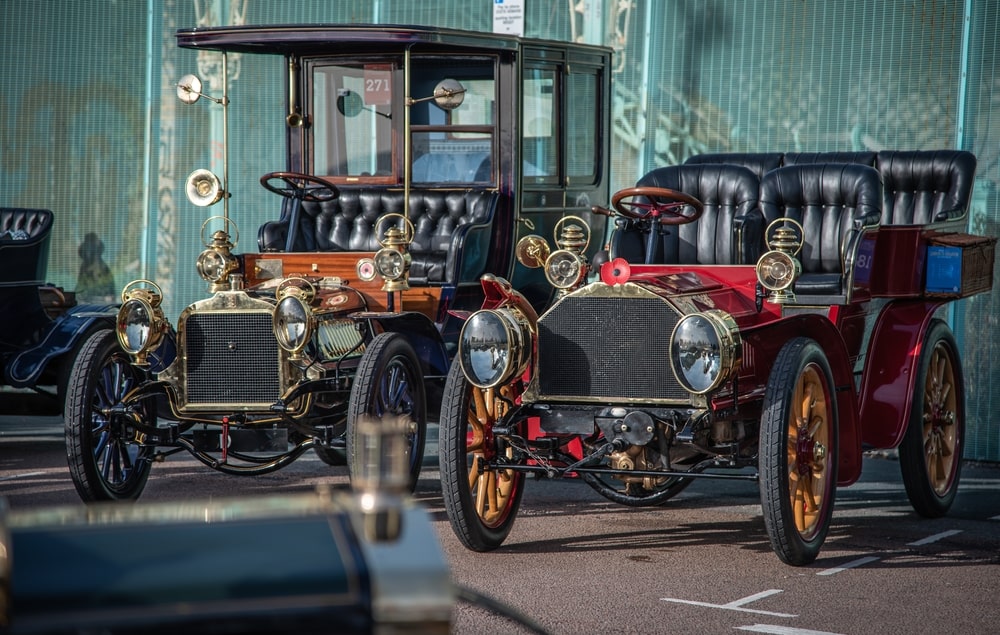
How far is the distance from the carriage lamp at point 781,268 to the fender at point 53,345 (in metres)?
3.83

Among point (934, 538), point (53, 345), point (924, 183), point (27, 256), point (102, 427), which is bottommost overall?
Answer: point (934, 538)

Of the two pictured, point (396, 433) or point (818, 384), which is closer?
point (396, 433)

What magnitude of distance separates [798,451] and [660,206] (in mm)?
1409

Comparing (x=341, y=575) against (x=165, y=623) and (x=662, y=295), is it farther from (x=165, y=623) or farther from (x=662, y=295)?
(x=662, y=295)

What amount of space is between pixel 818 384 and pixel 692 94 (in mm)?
4052

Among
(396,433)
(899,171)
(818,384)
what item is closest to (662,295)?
(818,384)

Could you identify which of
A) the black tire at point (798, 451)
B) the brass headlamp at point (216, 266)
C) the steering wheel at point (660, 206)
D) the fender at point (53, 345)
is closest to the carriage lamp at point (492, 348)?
the steering wheel at point (660, 206)

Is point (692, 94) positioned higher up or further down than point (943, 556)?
higher up

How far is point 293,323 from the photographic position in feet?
18.1

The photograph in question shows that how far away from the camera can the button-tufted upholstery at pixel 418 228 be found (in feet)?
22.4

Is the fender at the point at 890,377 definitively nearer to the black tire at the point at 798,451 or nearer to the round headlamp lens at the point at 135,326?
the black tire at the point at 798,451

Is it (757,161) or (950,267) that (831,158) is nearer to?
(757,161)

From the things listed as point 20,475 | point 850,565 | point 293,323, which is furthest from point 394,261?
point 20,475

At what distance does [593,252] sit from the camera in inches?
310
